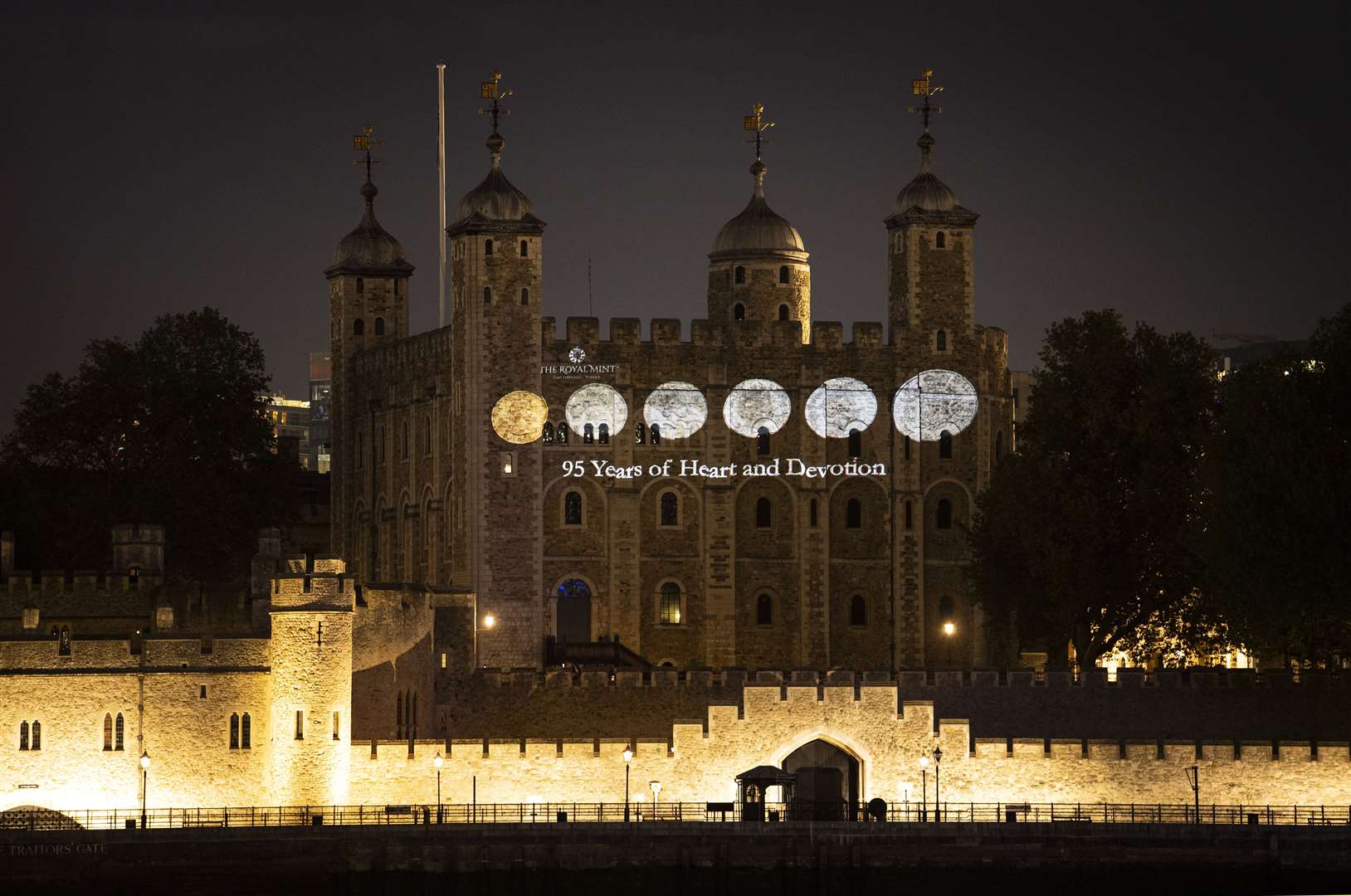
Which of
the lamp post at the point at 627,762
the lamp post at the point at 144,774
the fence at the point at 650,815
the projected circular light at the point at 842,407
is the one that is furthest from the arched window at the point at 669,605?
the lamp post at the point at 144,774

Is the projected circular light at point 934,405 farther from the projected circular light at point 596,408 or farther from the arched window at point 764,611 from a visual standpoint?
the projected circular light at point 596,408

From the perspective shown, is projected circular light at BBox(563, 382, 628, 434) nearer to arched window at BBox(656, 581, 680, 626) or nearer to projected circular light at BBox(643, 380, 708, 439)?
projected circular light at BBox(643, 380, 708, 439)

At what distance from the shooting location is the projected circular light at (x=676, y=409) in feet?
328

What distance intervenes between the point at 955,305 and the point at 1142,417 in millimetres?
13262

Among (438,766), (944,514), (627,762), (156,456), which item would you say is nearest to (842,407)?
(944,514)

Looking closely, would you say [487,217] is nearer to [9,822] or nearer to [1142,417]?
[1142,417]

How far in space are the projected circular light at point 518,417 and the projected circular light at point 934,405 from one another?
11.6 m

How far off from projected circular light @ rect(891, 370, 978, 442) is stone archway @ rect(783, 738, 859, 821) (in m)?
24.6

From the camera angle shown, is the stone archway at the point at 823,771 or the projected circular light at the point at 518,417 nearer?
the stone archway at the point at 823,771

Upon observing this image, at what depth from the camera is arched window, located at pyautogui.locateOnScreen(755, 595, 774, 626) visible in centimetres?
10081

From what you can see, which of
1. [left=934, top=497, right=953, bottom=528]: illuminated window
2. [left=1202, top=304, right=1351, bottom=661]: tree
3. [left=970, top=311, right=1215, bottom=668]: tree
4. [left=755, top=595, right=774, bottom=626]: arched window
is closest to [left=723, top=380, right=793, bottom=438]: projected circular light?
[left=755, top=595, right=774, bottom=626]: arched window

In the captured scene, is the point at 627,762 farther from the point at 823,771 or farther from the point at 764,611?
the point at 764,611

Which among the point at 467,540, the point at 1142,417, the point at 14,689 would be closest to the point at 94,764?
the point at 14,689

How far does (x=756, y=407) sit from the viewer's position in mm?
100688
